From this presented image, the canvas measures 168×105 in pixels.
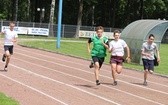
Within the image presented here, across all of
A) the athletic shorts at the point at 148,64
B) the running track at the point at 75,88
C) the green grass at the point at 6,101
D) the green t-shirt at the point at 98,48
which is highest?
the green t-shirt at the point at 98,48

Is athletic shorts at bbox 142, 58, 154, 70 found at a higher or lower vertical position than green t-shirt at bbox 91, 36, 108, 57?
lower

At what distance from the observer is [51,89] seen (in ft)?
46.1

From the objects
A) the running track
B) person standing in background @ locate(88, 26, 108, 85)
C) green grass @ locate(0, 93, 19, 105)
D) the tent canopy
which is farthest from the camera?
the tent canopy

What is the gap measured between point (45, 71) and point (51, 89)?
5541 mm

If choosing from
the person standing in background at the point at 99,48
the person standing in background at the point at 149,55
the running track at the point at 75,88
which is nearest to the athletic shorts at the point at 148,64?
the person standing in background at the point at 149,55

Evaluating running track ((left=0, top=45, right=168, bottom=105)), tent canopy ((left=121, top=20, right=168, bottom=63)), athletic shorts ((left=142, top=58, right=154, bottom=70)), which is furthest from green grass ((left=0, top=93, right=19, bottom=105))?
tent canopy ((left=121, top=20, right=168, bottom=63))

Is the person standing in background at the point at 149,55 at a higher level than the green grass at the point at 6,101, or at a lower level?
higher

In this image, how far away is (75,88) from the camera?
48.2 ft

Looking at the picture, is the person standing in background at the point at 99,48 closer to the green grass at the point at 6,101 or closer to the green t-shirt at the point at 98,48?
the green t-shirt at the point at 98,48

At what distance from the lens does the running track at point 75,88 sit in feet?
40.6

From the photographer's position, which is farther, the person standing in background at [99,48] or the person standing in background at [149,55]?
the person standing in background at [149,55]

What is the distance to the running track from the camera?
1238cm

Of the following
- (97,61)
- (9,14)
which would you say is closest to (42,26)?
(9,14)

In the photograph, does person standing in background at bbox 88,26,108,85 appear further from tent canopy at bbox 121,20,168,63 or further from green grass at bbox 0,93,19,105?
tent canopy at bbox 121,20,168,63
